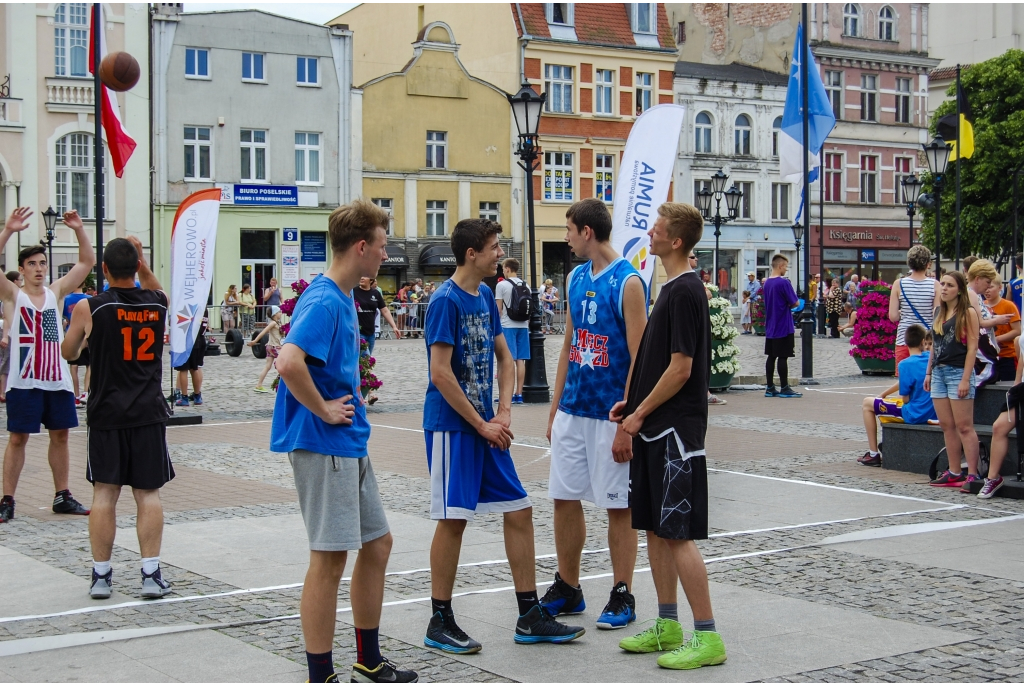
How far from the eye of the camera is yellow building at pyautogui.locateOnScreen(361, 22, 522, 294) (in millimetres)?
46062

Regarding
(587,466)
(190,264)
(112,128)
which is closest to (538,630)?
(587,466)

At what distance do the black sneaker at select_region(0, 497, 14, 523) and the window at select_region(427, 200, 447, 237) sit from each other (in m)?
39.1

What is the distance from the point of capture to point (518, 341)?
1570 centimetres

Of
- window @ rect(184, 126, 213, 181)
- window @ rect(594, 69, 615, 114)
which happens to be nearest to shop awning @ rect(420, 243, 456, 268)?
window @ rect(184, 126, 213, 181)

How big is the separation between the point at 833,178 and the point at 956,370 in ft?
163

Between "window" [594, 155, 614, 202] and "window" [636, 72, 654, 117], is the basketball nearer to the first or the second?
"window" [594, 155, 614, 202]

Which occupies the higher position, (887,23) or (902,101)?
(887,23)

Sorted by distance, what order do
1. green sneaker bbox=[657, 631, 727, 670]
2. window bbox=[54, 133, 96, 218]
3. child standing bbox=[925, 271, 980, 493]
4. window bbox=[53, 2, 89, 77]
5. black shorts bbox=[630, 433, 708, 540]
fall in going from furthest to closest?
window bbox=[54, 133, 96, 218]
window bbox=[53, 2, 89, 77]
child standing bbox=[925, 271, 980, 493]
black shorts bbox=[630, 433, 708, 540]
green sneaker bbox=[657, 631, 727, 670]

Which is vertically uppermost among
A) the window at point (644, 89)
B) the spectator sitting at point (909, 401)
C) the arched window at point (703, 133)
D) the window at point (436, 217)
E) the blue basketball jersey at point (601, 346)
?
the window at point (644, 89)

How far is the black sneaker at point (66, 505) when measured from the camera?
8711 mm

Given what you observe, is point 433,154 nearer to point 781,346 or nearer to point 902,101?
point 902,101

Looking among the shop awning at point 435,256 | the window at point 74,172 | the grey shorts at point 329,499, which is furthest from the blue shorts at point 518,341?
the shop awning at point 435,256

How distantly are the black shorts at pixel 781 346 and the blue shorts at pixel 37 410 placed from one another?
11.6 metres

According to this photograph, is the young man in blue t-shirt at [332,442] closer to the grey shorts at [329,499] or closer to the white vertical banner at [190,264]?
the grey shorts at [329,499]
